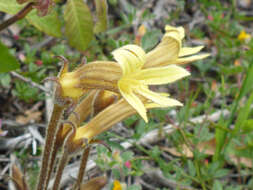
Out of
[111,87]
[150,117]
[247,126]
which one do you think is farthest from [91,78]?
[247,126]

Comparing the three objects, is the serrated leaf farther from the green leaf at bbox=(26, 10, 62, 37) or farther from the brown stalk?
the brown stalk

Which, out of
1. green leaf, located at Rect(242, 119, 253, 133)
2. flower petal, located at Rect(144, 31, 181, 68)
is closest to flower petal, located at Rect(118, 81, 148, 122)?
flower petal, located at Rect(144, 31, 181, 68)

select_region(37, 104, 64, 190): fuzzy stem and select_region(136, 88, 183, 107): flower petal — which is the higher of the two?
select_region(136, 88, 183, 107): flower petal

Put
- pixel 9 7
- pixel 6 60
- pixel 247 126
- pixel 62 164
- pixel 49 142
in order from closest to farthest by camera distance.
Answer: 1. pixel 6 60
2. pixel 9 7
3. pixel 49 142
4. pixel 62 164
5. pixel 247 126

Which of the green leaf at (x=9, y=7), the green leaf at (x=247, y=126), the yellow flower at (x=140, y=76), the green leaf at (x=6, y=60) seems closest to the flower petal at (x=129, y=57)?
the yellow flower at (x=140, y=76)

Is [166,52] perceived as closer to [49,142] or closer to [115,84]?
[115,84]

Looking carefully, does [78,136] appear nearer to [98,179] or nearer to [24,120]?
[98,179]
